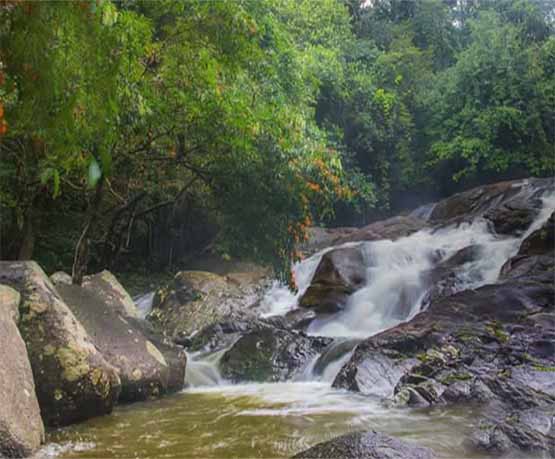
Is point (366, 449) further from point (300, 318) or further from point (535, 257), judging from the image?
point (300, 318)

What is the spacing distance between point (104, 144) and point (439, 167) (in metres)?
15.5

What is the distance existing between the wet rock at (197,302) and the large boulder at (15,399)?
5.51 meters

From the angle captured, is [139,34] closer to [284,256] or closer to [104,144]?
[104,144]

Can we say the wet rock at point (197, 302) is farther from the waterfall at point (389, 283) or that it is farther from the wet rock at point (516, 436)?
the wet rock at point (516, 436)

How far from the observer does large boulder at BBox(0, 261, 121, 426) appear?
4363 millimetres

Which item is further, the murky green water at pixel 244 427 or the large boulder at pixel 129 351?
the large boulder at pixel 129 351

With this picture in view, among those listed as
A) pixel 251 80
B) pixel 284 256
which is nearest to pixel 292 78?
pixel 251 80

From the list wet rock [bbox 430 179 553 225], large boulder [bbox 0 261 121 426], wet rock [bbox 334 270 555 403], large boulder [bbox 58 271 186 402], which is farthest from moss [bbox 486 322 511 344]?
wet rock [bbox 430 179 553 225]

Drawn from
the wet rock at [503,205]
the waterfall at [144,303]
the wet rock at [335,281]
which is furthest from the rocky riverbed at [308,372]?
the waterfall at [144,303]

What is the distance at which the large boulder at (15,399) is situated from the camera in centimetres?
347

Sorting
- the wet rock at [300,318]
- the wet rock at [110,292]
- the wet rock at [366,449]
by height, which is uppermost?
the wet rock at [110,292]

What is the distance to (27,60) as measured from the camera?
12.0 feet

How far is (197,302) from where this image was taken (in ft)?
35.1

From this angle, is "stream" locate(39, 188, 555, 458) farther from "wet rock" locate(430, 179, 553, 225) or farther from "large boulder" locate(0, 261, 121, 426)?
"wet rock" locate(430, 179, 553, 225)
